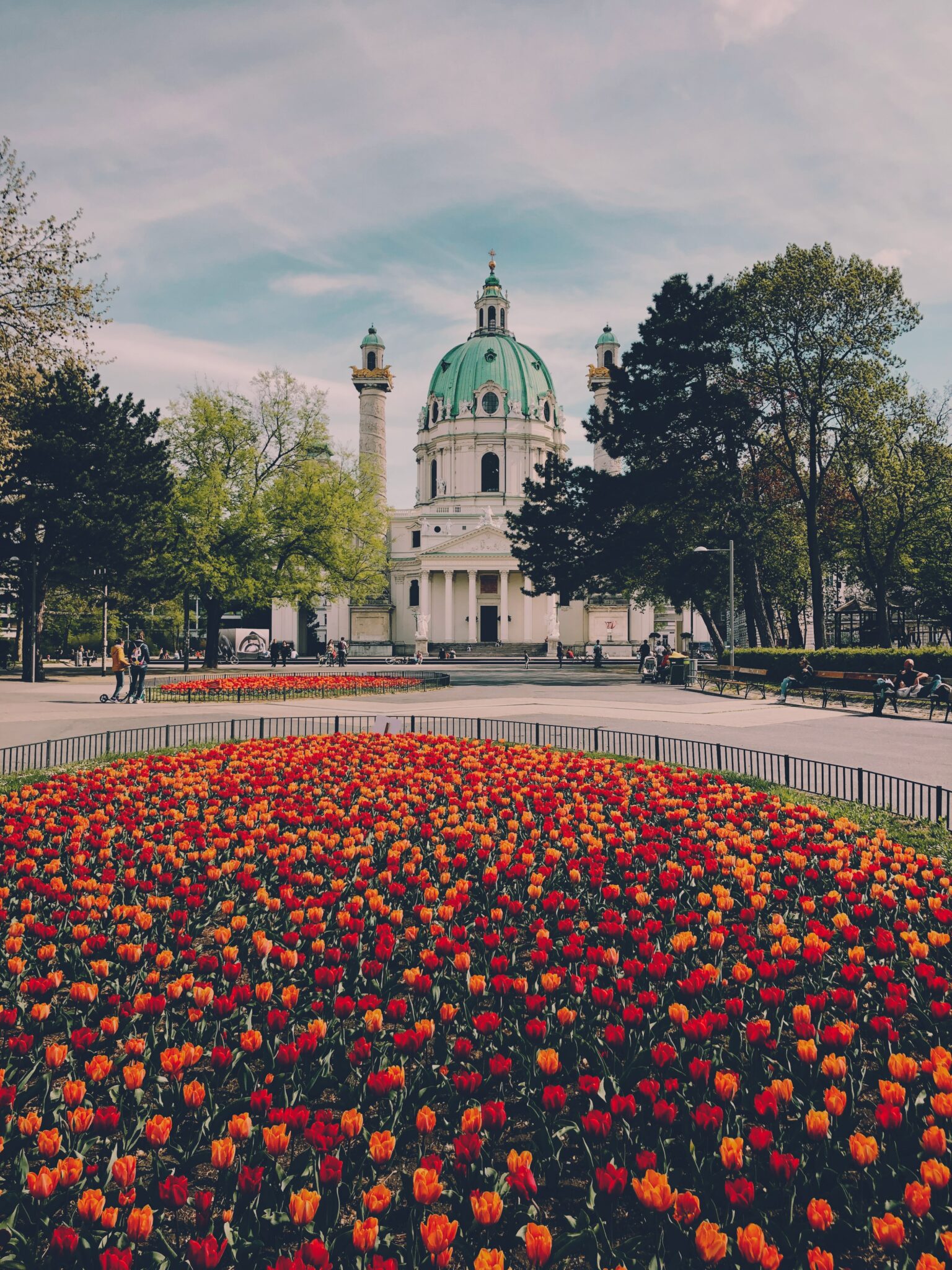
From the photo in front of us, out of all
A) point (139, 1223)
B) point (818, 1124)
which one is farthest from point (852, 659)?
point (139, 1223)

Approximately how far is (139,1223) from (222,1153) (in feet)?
1.12

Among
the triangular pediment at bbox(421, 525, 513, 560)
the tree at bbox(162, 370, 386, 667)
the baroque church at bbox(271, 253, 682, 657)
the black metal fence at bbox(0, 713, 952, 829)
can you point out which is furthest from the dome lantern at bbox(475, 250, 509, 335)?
the black metal fence at bbox(0, 713, 952, 829)

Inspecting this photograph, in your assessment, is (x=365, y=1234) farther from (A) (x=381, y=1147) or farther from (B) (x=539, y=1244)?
(B) (x=539, y=1244)

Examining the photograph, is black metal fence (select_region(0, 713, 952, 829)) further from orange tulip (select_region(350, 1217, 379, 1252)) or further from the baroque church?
the baroque church

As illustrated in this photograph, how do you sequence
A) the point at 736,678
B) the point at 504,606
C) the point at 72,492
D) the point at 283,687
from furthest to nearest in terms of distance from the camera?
the point at 504,606 → the point at 736,678 → the point at 72,492 → the point at 283,687

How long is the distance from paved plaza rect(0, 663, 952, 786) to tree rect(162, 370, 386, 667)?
32.4 feet

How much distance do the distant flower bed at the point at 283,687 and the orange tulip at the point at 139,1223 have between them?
23.9 metres

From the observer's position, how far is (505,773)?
407 inches

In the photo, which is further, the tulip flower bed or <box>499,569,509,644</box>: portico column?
<box>499,569,509,644</box>: portico column

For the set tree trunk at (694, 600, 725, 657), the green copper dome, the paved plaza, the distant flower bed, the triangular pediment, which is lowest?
the paved plaza

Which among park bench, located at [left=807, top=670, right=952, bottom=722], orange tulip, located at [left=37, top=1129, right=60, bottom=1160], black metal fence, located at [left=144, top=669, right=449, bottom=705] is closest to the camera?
orange tulip, located at [left=37, top=1129, right=60, bottom=1160]

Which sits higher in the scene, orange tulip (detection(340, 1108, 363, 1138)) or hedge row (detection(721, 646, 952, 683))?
hedge row (detection(721, 646, 952, 683))

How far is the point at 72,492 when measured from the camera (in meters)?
34.9

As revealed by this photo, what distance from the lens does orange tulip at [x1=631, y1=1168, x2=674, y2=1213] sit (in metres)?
2.71
